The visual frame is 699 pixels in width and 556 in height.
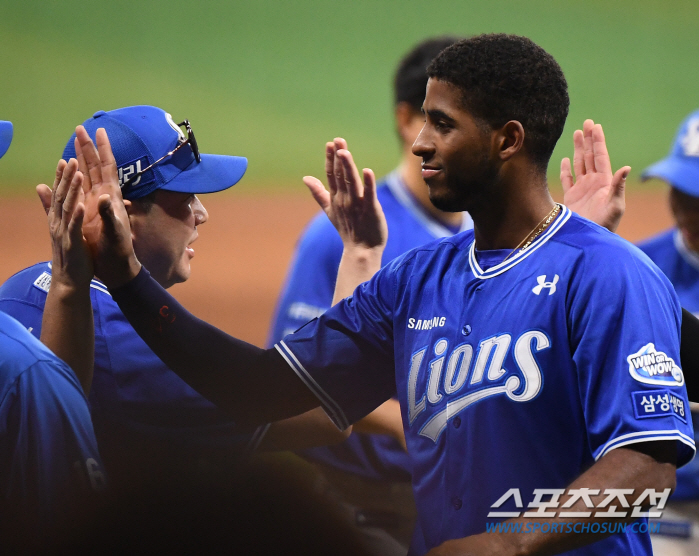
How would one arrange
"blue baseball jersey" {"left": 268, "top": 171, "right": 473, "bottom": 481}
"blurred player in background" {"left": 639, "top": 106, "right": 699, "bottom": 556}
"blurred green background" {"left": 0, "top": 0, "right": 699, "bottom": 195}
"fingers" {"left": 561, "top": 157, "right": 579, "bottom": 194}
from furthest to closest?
"blurred green background" {"left": 0, "top": 0, "right": 699, "bottom": 195}
"blurred player in background" {"left": 639, "top": 106, "right": 699, "bottom": 556}
"blue baseball jersey" {"left": 268, "top": 171, "right": 473, "bottom": 481}
"fingers" {"left": 561, "top": 157, "right": 579, "bottom": 194}

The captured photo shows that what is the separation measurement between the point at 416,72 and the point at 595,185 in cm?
126

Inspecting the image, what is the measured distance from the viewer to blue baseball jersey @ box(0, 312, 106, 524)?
147 cm

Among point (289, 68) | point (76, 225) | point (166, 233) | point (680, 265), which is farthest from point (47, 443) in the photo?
point (289, 68)

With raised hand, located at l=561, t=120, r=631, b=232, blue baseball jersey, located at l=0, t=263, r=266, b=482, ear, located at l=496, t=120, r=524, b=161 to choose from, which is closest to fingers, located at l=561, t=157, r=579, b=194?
raised hand, located at l=561, t=120, r=631, b=232

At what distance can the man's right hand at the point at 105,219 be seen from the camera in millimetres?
1996

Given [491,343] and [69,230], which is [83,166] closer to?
[69,230]

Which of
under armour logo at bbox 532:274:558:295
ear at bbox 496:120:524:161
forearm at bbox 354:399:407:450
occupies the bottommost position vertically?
forearm at bbox 354:399:407:450

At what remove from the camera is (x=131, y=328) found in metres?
2.31

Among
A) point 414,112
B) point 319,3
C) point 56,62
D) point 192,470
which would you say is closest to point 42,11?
point 56,62

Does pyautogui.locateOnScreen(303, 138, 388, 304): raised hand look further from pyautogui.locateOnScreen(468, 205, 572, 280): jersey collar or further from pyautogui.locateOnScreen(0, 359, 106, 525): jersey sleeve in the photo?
pyautogui.locateOnScreen(0, 359, 106, 525): jersey sleeve

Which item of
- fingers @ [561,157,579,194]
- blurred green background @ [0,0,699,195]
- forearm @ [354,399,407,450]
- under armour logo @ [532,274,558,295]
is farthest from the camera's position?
blurred green background @ [0,0,699,195]

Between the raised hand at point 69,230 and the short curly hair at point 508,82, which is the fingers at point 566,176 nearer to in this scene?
the short curly hair at point 508,82

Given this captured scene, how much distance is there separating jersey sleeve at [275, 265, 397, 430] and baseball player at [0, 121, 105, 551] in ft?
2.03

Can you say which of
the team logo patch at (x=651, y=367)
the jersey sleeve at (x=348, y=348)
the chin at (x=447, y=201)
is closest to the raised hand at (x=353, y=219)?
the jersey sleeve at (x=348, y=348)
